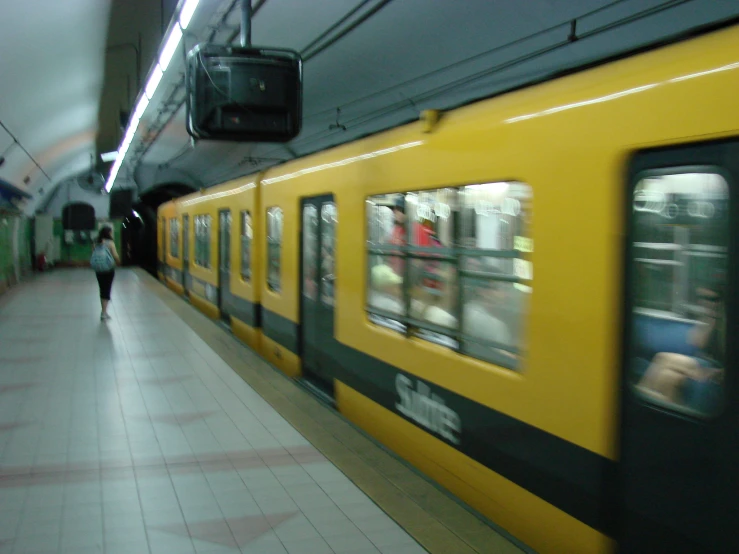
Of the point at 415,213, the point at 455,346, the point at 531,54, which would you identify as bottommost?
the point at 455,346

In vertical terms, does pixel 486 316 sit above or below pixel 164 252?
above

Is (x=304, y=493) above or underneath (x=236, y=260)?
underneath

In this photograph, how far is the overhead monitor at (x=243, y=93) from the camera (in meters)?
7.59

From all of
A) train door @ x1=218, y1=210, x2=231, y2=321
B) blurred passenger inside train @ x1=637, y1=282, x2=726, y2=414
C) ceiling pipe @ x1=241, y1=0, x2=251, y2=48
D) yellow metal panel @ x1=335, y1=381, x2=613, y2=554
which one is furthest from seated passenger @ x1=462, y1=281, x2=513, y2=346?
train door @ x1=218, y1=210, x2=231, y2=321

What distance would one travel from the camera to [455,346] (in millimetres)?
4598

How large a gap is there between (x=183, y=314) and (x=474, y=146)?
1056cm

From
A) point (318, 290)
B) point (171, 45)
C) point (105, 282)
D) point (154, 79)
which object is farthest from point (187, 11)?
point (105, 282)

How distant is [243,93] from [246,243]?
3588 millimetres

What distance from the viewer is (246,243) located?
10938 mm

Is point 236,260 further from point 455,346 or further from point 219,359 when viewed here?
point 455,346

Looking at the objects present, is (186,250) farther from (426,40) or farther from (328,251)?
(328,251)

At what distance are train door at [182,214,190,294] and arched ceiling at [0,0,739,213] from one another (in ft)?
8.22

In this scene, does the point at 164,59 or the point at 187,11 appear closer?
the point at 187,11

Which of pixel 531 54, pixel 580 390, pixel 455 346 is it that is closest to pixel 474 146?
pixel 455 346
